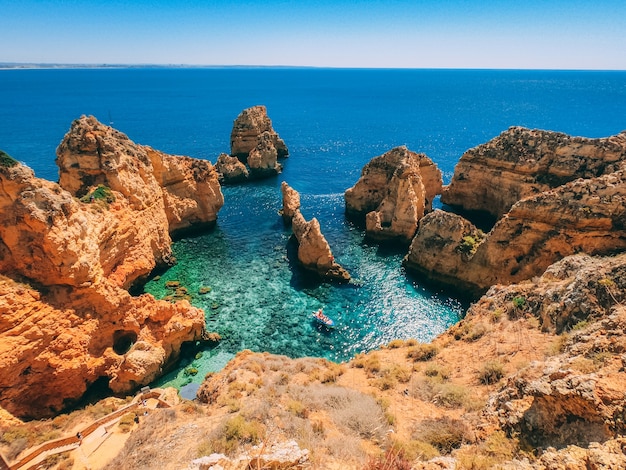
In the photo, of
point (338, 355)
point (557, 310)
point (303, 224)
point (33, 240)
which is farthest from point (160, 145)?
point (557, 310)

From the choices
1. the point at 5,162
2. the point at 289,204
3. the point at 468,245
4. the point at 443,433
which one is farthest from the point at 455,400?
the point at 289,204

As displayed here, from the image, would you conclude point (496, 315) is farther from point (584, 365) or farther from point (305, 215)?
point (305, 215)

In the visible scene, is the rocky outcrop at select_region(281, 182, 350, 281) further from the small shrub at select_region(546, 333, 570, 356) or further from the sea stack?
the small shrub at select_region(546, 333, 570, 356)

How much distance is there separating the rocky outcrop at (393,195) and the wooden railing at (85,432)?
2822cm

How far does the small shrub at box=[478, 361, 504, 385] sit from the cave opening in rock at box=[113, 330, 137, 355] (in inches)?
851

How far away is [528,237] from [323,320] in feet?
55.5

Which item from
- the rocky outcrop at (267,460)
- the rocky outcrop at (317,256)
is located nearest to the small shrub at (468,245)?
the rocky outcrop at (317,256)

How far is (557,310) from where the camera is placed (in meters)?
16.2

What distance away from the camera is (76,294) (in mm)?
21812

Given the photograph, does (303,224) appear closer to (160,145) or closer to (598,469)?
(598,469)

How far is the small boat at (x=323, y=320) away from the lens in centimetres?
2822

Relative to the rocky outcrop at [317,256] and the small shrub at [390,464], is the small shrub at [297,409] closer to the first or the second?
the small shrub at [390,464]

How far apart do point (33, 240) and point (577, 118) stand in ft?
452

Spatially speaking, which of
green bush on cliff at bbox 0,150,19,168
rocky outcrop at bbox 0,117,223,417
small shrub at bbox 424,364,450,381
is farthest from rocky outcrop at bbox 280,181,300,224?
small shrub at bbox 424,364,450,381
